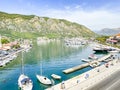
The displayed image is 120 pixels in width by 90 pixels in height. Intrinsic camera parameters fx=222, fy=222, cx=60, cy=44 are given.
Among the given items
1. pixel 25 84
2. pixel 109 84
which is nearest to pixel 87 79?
pixel 109 84

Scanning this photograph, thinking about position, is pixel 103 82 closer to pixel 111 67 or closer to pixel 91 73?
pixel 91 73

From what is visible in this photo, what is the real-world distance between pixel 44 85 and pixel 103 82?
1753 cm

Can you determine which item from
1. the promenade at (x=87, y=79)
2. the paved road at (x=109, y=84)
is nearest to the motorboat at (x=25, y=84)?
the promenade at (x=87, y=79)

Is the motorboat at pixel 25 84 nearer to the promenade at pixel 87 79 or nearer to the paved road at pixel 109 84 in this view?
the promenade at pixel 87 79

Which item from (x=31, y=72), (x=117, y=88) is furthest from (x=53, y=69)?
(x=117, y=88)

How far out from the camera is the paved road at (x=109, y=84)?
2037 inches

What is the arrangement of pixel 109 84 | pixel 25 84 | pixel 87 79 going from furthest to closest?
pixel 25 84 < pixel 87 79 < pixel 109 84

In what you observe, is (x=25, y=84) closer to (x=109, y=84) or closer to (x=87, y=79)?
(x=87, y=79)

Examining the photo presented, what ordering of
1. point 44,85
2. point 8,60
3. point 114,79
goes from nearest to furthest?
point 114,79
point 44,85
point 8,60

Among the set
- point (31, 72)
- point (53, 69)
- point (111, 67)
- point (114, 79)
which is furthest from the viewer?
point (53, 69)

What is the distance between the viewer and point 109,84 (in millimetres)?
54844

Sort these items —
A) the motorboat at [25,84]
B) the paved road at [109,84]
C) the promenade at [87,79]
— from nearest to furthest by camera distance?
the paved road at [109,84], the promenade at [87,79], the motorboat at [25,84]

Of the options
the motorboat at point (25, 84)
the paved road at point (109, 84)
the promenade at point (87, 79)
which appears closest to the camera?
the paved road at point (109, 84)

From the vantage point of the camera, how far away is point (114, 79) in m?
59.8
